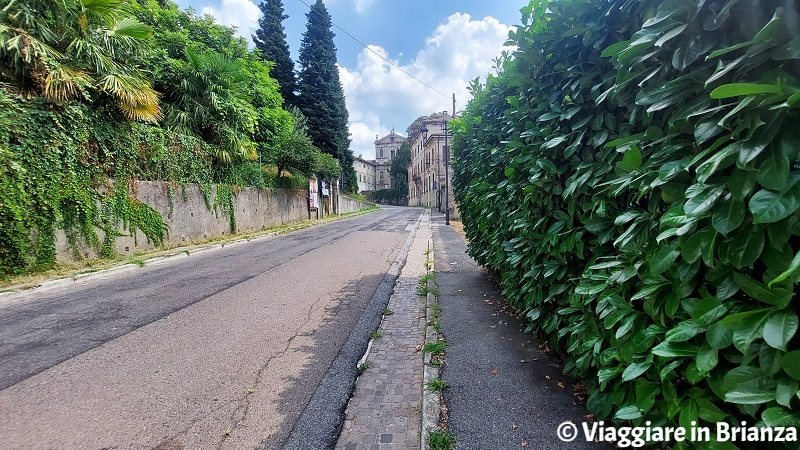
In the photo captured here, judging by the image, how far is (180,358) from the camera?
12.0 ft

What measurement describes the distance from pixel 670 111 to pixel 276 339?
4.17m

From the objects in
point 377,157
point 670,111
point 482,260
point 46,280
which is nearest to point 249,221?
point 46,280

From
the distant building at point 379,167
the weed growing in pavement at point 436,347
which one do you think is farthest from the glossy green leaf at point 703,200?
the distant building at point 379,167

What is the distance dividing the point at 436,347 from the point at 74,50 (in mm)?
10204

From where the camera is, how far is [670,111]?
5.11 ft

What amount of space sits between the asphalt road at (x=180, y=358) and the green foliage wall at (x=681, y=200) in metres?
2.11

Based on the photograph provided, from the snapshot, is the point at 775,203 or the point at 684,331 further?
the point at 684,331

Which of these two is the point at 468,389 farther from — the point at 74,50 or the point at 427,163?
the point at 427,163

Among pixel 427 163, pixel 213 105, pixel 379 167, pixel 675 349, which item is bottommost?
pixel 675 349

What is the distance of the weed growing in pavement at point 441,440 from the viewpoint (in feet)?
7.22

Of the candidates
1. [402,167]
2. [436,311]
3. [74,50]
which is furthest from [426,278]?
[402,167]

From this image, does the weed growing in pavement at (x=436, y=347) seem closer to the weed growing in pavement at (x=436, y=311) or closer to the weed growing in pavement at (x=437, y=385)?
the weed growing in pavement at (x=437, y=385)

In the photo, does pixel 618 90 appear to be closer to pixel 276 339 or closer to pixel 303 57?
pixel 276 339

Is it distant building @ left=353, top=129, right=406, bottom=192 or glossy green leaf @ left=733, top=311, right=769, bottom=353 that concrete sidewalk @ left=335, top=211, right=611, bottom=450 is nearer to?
glossy green leaf @ left=733, top=311, right=769, bottom=353
